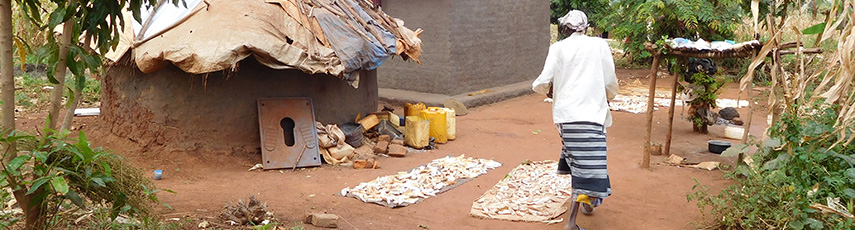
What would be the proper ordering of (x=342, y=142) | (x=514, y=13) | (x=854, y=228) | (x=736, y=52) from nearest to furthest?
(x=854, y=228)
(x=736, y=52)
(x=342, y=142)
(x=514, y=13)

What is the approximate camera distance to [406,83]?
1130 cm

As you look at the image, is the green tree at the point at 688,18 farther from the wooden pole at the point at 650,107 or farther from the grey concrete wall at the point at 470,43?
the wooden pole at the point at 650,107

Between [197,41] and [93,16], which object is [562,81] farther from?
[197,41]

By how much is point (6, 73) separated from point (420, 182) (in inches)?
139

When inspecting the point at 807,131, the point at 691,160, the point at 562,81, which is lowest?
the point at 691,160

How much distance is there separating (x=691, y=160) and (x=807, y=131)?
2776 mm

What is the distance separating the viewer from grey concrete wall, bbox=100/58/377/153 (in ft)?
22.0

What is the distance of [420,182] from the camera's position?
19.9ft

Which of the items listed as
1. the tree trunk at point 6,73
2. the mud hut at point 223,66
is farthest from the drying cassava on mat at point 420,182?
the tree trunk at point 6,73

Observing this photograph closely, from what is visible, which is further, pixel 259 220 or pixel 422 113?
pixel 422 113

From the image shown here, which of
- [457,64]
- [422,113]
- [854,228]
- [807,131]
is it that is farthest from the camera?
[457,64]

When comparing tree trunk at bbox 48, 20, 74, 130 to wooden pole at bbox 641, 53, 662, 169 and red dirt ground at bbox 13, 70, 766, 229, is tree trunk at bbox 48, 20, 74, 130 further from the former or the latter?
wooden pole at bbox 641, 53, 662, 169

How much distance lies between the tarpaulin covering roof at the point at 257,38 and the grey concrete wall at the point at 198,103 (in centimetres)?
33

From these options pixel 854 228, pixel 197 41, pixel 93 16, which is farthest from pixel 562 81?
pixel 197 41
